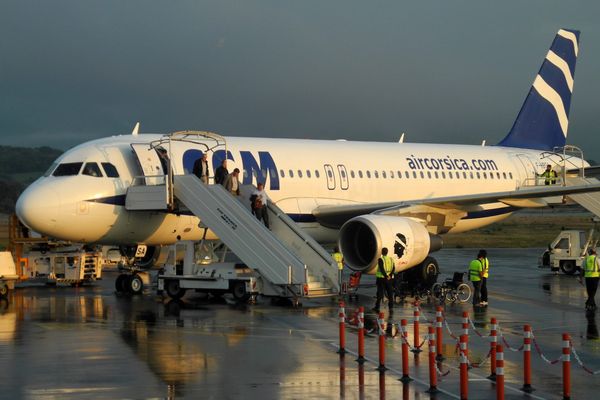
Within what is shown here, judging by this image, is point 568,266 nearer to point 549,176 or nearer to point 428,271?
point 549,176

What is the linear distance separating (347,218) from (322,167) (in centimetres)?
183

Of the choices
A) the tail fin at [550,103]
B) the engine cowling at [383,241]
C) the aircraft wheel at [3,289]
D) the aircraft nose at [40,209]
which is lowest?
the aircraft wheel at [3,289]

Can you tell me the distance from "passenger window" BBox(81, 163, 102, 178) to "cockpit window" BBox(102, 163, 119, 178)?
0.60 feet

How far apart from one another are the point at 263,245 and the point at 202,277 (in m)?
1.89

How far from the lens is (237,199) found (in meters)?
22.8

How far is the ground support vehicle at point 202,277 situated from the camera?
22.4m

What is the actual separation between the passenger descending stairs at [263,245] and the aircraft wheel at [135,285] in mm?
3281

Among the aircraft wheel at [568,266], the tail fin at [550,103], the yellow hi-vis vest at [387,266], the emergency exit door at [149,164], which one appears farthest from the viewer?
the tail fin at [550,103]

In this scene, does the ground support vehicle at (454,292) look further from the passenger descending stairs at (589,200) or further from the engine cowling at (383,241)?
the passenger descending stairs at (589,200)

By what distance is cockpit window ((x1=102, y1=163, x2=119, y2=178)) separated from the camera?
77.7ft

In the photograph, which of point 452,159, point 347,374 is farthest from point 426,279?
point 347,374

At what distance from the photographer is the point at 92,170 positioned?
23641mm

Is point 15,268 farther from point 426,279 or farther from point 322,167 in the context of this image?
point 426,279

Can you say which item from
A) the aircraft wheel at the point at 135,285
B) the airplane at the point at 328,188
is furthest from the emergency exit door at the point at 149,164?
the aircraft wheel at the point at 135,285
